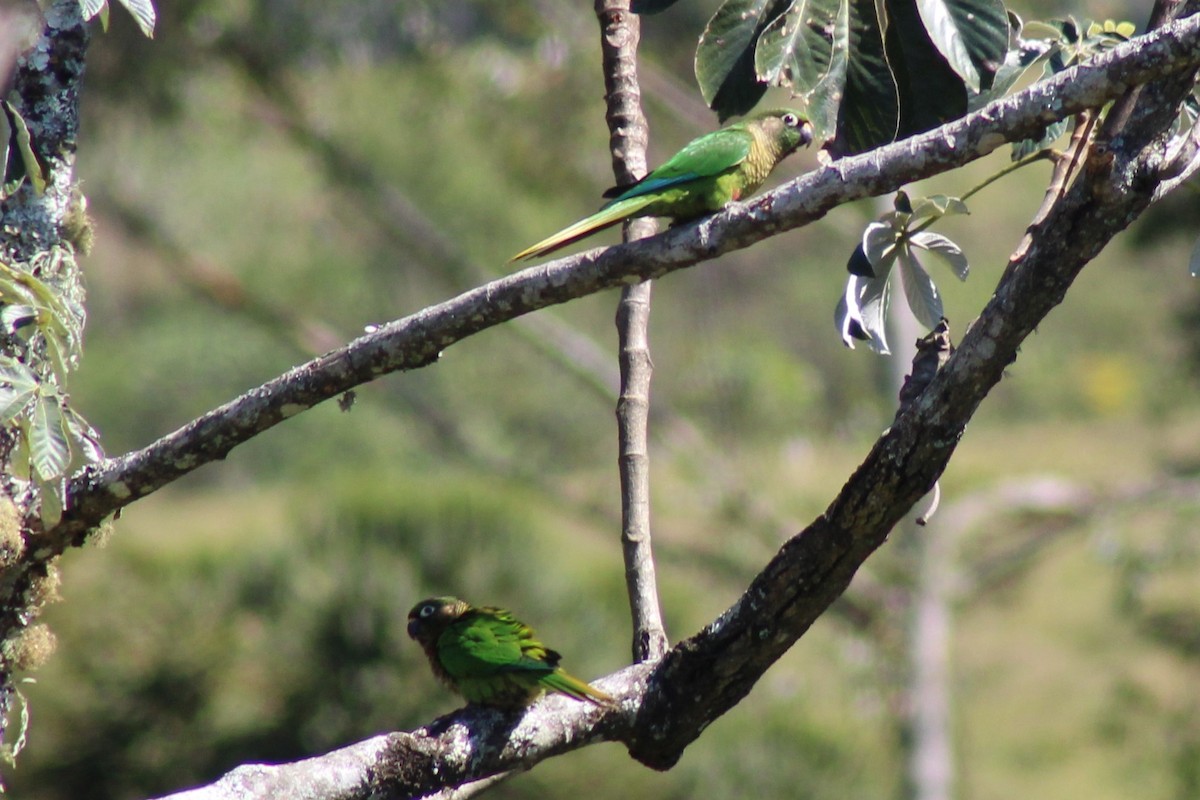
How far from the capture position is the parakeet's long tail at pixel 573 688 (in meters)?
2.44

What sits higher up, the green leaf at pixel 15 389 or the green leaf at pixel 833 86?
the green leaf at pixel 833 86

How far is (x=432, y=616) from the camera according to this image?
3674 mm

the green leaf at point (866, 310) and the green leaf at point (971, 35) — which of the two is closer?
the green leaf at point (971, 35)

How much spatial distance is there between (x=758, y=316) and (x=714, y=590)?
6034 millimetres

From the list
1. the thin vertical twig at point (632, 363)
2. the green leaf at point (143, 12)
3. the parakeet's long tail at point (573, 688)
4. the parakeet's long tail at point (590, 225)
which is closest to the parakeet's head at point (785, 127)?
the thin vertical twig at point (632, 363)

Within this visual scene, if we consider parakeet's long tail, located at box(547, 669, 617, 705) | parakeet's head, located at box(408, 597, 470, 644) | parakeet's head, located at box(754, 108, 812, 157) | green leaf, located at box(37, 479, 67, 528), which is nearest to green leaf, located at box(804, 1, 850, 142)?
parakeet's head, located at box(754, 108, 812, 157)

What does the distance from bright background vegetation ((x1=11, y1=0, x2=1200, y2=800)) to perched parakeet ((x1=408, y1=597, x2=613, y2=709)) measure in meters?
5.38

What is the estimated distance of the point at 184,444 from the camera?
88.4 inches

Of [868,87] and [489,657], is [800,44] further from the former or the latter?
[489,657]

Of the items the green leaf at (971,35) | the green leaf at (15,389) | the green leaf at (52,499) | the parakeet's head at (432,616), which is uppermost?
the green leaf at (971,35)

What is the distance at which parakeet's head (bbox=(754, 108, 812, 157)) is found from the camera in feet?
11.5

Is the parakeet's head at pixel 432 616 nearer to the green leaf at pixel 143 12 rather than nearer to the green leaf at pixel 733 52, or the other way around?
the green leaf at pixel 733 52

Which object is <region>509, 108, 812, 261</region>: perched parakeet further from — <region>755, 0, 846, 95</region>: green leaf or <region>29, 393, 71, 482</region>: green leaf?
<region>29, 393, 71, 482</region>: green leaf

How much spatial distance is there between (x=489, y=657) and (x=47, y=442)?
121cm
